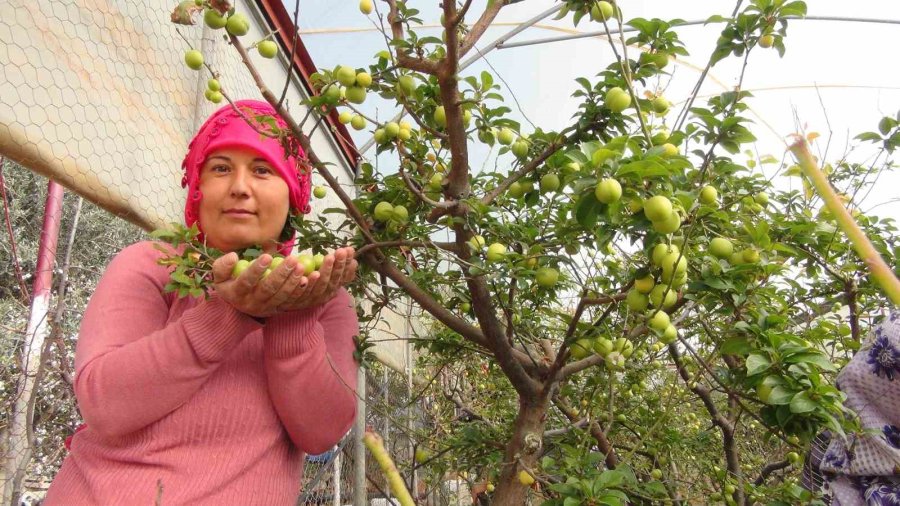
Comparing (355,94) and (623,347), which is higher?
(355,94)

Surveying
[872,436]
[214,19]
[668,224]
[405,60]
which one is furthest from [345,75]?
[872,436]

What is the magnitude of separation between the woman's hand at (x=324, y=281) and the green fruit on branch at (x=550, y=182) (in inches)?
19.9

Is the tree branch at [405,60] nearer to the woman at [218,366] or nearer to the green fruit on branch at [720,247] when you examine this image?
the woman at [218,366]

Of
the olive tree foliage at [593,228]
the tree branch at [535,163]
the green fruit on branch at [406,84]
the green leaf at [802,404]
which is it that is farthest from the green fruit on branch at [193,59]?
the green leaf at [802,404]

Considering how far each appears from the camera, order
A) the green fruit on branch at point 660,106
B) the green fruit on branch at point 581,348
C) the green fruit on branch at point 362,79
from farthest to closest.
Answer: the green fruit on branch at point 660,106 < the green fruit on branch at point 581,348 < the green fruit on branch at point 362,79

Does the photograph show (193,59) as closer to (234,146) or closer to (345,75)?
(234,146)

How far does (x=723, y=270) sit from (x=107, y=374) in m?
1.16

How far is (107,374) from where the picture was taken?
3.36ft

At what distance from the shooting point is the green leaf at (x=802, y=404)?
95 cm

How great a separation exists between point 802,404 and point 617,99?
67 cm

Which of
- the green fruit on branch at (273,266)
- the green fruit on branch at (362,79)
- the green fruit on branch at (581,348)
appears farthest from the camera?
the green fruit on branch at (581,348)

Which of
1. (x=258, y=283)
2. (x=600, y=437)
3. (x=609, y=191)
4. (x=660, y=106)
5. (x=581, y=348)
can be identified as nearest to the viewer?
(x=609, y=191)

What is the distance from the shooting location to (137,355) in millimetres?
1037

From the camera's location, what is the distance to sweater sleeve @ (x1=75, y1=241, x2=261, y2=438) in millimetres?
1023
